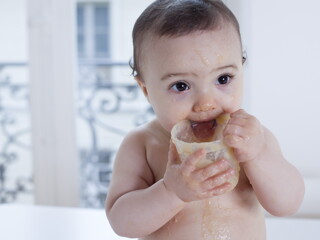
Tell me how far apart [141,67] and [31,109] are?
3.21 ft

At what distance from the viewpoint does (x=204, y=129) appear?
1.98 feet

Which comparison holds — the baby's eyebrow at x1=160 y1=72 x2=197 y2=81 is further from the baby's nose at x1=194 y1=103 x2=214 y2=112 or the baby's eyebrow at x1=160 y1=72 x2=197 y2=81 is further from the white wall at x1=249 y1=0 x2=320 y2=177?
the white wall at x1=249 y1=0 x2=320 y2=177

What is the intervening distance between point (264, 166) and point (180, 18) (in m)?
0.22

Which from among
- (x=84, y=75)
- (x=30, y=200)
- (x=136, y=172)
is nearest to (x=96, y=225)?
(x=136, y=172)

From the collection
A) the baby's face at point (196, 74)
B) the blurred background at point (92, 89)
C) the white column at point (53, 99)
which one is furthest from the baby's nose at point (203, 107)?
the white column at point (53, 99)

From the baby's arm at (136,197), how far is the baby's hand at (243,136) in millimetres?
101

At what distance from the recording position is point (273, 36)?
123 centimetres

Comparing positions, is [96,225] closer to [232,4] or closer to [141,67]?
[141,67]

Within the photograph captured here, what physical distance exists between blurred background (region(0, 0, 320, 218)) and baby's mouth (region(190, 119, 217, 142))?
0.59 m

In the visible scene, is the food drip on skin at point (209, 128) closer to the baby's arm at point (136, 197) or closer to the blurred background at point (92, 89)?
the baby's arm at point (136, 197)

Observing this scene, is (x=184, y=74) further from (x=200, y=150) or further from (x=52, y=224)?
(x=52, y=224)

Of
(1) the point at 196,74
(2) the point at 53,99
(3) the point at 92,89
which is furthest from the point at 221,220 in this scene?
(3) the point at 92,89

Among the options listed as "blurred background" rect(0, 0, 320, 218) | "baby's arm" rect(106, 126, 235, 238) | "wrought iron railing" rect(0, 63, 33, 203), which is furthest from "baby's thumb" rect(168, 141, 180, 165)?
"wrought iron railing" rect(0, 63, 33, 203)

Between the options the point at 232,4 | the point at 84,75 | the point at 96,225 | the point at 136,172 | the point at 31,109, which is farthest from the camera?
the point at 84,75
